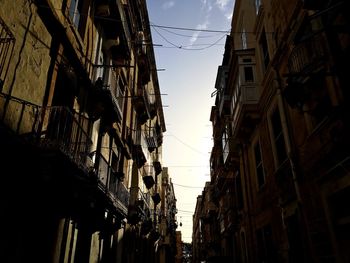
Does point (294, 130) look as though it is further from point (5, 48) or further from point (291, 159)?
point (5, 48)

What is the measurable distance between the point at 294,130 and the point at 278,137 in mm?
1835

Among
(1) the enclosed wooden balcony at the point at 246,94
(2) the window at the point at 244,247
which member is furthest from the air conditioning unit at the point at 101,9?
(2) the window at the point at 244,247

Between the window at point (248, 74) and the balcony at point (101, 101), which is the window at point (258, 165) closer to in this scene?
the window at point (248, 74)

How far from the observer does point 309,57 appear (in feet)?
23.1

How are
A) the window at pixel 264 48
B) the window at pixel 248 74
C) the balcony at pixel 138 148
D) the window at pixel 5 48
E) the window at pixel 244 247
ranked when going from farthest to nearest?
1. the balcony at pixel 138 148
2. the window at pixel 244 247
3. the window at pixel 248 74
4. the window at pixel 264 48
5. the window at pixel 5 48

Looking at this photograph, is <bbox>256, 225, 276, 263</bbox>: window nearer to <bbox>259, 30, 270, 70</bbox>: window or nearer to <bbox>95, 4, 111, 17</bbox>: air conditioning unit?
<bbox>259, 30, 270, 70</bbox>: window

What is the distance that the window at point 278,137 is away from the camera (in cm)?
1004

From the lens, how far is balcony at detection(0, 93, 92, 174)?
536 cm

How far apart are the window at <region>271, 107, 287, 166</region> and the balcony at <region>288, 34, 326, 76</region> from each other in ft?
9.97

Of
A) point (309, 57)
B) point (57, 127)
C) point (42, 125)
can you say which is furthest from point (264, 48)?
point (42, 125)

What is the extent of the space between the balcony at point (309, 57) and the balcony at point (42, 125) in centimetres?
481

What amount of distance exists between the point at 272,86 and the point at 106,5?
21.3 ft

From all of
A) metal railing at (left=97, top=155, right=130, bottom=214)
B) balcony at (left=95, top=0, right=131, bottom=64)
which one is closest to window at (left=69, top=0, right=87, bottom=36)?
balcony at (left=95, top=0, right=131, bottom=64)

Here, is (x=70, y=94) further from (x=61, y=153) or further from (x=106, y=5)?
(x=106, y=5)
